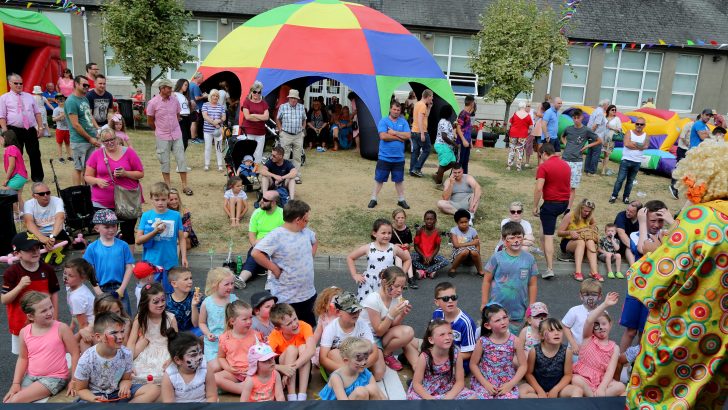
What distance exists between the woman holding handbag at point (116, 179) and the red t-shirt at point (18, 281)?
6.19 feet

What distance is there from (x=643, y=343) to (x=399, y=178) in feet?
23.4

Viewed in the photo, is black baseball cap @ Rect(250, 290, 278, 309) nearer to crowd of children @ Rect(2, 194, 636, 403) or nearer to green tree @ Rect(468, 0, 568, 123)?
crowd of children @ Rect(2, 194, 636, 403)

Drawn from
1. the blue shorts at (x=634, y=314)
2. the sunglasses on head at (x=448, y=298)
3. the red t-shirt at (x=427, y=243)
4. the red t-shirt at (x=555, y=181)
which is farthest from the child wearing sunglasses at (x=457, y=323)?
the red t-shirt at (x=555, y=181)

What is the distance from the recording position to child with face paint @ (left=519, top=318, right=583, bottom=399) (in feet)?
15.4

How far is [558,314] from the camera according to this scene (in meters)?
6.92

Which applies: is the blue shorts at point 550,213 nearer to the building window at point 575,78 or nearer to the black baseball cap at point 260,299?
the black baseball cap at point 260,299

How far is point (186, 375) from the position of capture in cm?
425

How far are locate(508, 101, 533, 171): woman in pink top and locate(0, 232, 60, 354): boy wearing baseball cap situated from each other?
11.0 metres

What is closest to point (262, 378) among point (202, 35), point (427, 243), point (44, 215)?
point (427, 243)

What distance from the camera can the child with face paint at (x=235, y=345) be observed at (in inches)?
183

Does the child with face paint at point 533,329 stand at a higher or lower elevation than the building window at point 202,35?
lower

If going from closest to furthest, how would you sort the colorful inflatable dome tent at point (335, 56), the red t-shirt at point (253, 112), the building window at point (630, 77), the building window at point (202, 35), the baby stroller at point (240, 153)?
the baby stroller at point (240, 153)
the red t-shirt at point (253, 112)
the colorful inflatable dome tent at point (335, 56)
the building window at point (202, 35)
the building window at point (630, 77)

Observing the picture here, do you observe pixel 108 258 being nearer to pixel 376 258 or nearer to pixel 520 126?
pixel 376 258

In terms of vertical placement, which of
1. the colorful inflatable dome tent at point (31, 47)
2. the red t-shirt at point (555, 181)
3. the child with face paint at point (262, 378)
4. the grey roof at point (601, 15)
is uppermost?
the grey roof at point (601, 15)
